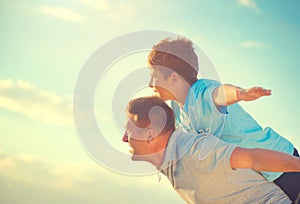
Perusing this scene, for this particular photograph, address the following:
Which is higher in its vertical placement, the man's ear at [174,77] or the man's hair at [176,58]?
the man's hair at [176,58]

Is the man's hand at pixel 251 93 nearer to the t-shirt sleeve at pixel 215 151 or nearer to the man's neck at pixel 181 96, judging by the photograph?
the t-shirt sleeve at pixel 215 151

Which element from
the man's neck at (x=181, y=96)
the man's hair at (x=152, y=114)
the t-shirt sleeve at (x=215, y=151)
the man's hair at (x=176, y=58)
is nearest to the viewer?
the t-shirt sleeve at (x=215, y=151)

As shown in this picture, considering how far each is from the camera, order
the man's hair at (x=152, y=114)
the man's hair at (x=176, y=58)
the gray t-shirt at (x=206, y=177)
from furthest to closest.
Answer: the man's hair at (x=176, y=58) < the man's hair at (x=152, y=114) < the gray t-shirt at (x=206, y=177)

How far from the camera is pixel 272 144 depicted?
3611 mm

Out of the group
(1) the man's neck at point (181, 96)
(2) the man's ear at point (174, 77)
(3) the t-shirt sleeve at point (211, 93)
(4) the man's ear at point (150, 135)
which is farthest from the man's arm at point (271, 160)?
(2) the man's ear at point (174, 77)

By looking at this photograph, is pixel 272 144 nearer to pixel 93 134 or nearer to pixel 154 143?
pixel 154 143

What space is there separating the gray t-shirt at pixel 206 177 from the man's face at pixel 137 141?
0.15 meters

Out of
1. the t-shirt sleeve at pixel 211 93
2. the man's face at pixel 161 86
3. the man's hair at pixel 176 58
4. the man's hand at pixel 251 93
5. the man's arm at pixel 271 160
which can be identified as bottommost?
the man's arm at pixel 271 160

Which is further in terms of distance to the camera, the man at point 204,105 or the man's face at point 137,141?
the man at point 204,105

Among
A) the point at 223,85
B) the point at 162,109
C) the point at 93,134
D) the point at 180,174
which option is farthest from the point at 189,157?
the point at 93,134

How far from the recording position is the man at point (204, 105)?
11.2 ft

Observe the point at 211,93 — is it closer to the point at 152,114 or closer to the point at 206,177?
the point at 152,114

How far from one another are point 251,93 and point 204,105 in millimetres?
723

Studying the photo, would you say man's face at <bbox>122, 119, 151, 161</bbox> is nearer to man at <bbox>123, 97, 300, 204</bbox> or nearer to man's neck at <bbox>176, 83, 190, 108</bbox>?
man at <bbox>123, 97, 300, 204</bbox>
